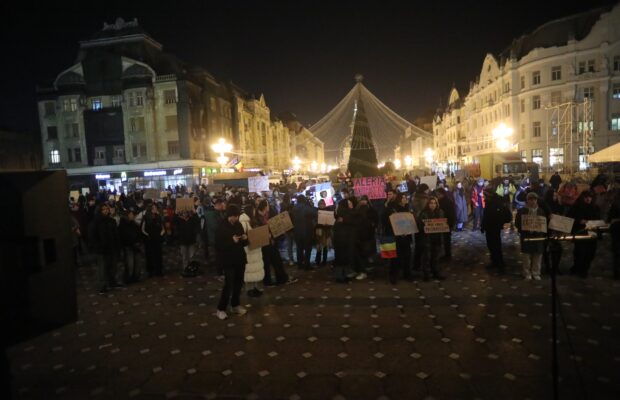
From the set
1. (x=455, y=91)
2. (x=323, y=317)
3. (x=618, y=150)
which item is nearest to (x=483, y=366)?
(x=323, y=317)

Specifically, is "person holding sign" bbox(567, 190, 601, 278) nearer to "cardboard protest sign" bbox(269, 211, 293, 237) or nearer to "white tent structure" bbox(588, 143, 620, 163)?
"white tent structure" bbox(588, 143, 620, 163)

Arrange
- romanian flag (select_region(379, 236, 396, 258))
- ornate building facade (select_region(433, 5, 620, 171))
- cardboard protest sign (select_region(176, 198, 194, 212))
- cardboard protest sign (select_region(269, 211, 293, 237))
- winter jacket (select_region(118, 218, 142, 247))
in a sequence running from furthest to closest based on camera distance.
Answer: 1. ornate building facade (select_region(433, 5, 620, 171))
2. cardboard protest sign (select_region(176, 198, 194, 212))
3. winter jacket (select_region(118, 218, 142, 247))
4. cardboard protest sign (select_region(269, 211, 293, 237))
5. romanian flag (select_region(379, 236, 396, 258))

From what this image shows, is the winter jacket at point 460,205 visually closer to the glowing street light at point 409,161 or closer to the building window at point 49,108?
the building window at point 49,108

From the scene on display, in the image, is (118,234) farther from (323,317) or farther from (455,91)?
(455,91)

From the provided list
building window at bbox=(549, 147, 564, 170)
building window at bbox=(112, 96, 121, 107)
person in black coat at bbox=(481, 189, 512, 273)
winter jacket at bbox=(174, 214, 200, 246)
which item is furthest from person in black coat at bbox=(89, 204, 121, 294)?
building window at bbox=(549, 147, 564, 170)

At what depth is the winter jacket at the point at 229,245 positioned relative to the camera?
738 cm

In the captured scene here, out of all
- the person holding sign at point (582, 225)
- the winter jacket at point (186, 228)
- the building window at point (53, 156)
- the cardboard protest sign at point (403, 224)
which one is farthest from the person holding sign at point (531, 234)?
the building window at point (53, 156)

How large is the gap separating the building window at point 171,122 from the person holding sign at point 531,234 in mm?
44216

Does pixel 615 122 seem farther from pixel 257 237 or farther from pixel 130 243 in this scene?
pixel 130 243

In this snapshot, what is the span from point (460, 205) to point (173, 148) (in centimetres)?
3895

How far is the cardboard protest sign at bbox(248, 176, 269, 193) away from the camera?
2123 centimetres

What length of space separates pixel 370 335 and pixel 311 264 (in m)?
5.45

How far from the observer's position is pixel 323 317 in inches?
292

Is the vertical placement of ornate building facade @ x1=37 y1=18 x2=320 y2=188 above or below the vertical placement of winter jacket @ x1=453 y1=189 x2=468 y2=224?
above
